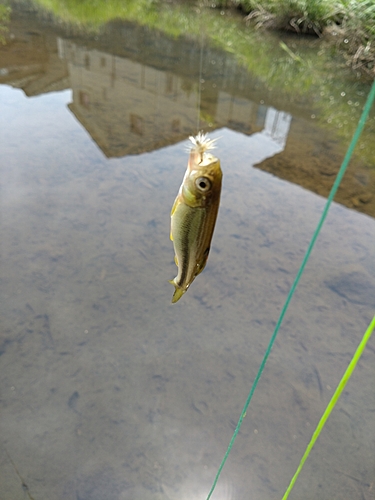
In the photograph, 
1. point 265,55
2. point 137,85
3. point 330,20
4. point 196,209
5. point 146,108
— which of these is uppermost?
point 196,209

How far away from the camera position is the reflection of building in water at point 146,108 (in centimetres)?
661

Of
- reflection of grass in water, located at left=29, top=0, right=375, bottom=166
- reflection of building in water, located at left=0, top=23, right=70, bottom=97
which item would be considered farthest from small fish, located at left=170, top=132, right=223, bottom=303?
reflection of building in water, located at left=0, top=23, right=70, bottom=97

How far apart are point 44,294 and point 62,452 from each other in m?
1.41

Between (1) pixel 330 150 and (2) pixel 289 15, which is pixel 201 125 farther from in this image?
(2) pixel 289 15

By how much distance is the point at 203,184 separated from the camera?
0.90 metres

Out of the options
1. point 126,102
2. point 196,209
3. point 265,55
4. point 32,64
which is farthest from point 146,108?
point 196,209

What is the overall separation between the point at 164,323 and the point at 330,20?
12846 millimetres

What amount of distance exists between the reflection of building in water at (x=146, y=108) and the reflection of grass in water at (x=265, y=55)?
143 cm

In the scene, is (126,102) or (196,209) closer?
(196,209)

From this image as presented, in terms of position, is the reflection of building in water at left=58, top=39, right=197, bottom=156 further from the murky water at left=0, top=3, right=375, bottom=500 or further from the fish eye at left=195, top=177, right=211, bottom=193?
the fish eye at left=195, top=177, right=211, bottom=193

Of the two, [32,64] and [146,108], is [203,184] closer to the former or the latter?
[146,108]

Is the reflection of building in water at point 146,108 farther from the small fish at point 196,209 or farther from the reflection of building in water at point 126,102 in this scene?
the small fish at point 196,209

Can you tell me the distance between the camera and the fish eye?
0.88 m

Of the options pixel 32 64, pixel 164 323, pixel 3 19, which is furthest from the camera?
pixel 3 19
